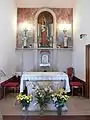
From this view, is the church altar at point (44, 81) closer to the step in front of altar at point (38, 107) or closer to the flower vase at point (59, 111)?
the step in front of altar at point (38, 107)

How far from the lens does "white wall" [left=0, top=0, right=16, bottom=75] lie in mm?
8008

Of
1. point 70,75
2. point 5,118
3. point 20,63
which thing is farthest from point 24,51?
point 5,118

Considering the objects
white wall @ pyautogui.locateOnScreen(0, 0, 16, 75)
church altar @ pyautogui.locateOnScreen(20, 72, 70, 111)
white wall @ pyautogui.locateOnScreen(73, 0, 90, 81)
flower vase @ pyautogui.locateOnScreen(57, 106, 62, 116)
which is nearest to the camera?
flower vase @ pyautogui.locateOnScreen(57, 106, 62, 116)

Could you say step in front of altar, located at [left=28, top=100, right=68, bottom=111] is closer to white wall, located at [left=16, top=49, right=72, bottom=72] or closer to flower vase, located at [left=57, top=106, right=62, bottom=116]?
flower vase, located at [left=57, top=106, right=62, bottom=116]

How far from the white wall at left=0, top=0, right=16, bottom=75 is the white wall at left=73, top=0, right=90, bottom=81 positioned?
2694mm

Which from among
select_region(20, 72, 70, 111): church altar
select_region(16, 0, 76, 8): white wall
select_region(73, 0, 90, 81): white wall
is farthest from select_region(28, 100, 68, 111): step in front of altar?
select_region(16, 0, 76, 8): white wall

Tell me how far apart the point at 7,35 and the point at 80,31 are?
9.41 ft

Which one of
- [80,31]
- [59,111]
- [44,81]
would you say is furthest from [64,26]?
[59,111]

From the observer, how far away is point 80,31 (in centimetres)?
908

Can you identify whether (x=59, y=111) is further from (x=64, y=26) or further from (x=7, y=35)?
(x=64, y=26)

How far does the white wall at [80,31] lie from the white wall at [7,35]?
2.69 meters

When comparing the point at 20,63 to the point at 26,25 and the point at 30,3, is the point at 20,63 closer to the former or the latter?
the point at 26,25

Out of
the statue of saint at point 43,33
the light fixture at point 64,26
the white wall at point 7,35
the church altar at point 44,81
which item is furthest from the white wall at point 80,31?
the white wall at point 7,35

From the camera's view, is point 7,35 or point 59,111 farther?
point 7,35
